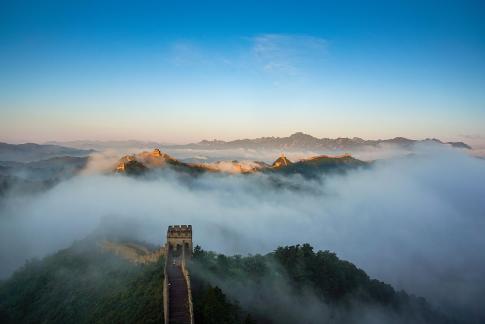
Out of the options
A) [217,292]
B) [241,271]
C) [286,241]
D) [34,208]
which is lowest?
[286,241]

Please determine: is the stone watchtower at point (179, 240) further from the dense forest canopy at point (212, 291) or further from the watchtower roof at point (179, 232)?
the dense forest canopy at point (212, 291)

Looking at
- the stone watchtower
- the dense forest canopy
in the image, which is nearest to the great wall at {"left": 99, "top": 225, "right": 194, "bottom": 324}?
the stone watchtower

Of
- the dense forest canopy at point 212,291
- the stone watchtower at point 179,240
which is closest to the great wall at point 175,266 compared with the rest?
the stone watchtower at point 179,240

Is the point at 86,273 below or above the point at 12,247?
above

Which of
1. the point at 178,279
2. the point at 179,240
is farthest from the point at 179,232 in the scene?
the point at 178,279

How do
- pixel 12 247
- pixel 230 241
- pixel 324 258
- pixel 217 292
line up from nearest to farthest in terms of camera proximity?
pixel 217 292
pixel 324 258
pixel 12 247
pixel 230 241

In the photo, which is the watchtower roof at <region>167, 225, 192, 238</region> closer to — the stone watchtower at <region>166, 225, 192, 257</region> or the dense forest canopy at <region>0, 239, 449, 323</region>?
the stone watchtower at <region>166, 225, 192, 257</region>

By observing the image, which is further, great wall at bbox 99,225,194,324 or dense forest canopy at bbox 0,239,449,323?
dense forest canopy at bbox 0,239,449,323

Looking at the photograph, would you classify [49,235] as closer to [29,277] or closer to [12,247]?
[12,247]

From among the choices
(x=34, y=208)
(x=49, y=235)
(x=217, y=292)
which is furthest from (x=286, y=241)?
(x=217, y=292)

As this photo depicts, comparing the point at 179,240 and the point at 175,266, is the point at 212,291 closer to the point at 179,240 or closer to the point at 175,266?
the point at 175,266

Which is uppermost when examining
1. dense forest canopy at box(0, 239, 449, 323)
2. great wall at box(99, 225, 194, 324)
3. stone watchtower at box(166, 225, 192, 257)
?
stone watchtower at box(166, 225, 192, 257)
